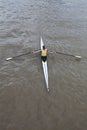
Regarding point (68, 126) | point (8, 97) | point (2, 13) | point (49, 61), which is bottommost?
point (68, 126)

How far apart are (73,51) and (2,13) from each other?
13267mm

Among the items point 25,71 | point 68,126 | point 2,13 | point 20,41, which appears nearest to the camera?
point 68,126

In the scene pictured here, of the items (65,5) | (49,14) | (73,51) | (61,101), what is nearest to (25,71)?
(61,101)

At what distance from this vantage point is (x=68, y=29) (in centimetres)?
2306

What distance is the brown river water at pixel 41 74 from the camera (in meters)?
11.8

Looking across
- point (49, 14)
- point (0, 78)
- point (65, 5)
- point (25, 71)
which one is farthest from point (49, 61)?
point (65, 5)

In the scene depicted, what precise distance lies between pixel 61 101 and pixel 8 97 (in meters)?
3.49

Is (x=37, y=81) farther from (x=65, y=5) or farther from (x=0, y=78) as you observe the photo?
(x=65, y=5)

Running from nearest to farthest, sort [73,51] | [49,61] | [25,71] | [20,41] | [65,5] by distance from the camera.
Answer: [25,71]
[49,61]
[73,51]
[20,41]
[65,5]

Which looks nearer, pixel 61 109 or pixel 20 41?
pixel 61 109

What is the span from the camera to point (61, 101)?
42.5 ft

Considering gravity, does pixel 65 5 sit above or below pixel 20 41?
above

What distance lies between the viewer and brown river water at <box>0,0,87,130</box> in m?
11.8

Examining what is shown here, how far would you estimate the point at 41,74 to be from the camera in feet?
50.1
